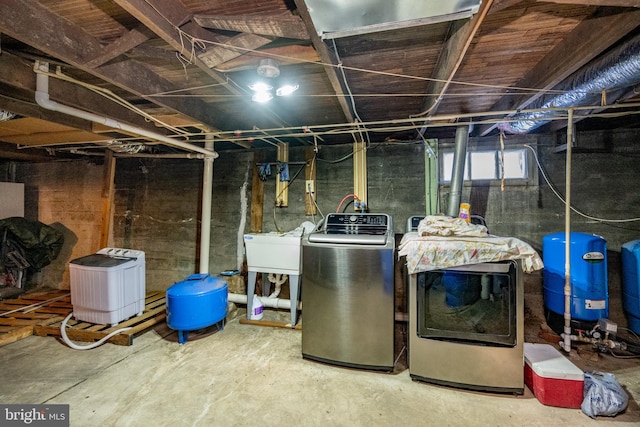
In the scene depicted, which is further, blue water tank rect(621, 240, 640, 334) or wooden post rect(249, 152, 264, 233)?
wooden post rect(249, 152, 264, 233)

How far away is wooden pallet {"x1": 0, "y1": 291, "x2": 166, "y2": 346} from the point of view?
8.13 feet

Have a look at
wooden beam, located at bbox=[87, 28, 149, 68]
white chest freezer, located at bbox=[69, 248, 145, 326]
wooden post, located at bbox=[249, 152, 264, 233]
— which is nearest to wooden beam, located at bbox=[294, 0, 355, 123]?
wooden beam, located at bbox=[87, 28, 149, 68]

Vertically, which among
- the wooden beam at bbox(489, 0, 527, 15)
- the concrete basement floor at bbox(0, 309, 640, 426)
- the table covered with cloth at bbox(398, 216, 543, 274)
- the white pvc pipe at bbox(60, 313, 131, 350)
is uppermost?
the wooden beam at bbox(489, 0, 527, 15)

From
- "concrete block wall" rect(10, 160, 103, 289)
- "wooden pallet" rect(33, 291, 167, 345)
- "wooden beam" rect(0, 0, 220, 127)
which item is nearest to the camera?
"wooden beam" rect(0, 0, 220, 127)

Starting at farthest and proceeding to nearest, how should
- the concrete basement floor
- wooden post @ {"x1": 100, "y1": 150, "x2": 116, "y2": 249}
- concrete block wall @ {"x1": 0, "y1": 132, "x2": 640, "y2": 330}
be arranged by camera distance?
wooden post @ {"x1": 100, "y1": 150, "x2": 116, "y2": 249} → concrete block wall @ {"x1": 0, "y1": 132, "x2": 640, "y2": 330} → the concrete basement floor

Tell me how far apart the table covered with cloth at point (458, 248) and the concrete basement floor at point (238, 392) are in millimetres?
871

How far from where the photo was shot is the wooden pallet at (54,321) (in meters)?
2.48

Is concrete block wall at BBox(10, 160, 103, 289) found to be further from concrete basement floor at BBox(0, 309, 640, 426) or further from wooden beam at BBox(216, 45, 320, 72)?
wooden beam at BBox(216, 45, 320, 72)

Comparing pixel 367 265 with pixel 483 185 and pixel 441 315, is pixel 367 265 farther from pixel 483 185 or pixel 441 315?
pixel 483 185

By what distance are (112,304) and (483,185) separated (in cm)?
400

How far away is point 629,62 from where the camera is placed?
1392 millimetres

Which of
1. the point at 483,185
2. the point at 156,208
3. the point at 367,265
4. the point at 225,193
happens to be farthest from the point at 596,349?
the point at 156,208

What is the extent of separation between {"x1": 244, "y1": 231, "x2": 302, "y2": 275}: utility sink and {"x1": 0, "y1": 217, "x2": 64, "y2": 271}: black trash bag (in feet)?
10.2

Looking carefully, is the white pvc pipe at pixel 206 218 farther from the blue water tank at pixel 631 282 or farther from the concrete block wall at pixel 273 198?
the blue water tank at pixel 631 282
